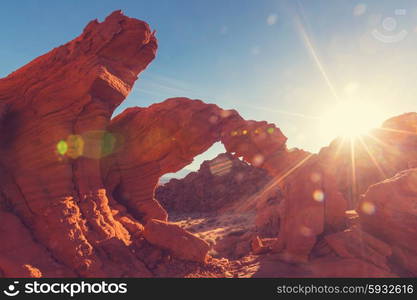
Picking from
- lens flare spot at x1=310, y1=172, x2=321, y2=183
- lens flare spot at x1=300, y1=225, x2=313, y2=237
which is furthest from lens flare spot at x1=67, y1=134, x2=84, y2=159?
lens flare spot at x1=310, y1=172, x2=321, y2=183

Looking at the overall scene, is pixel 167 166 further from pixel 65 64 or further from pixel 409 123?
pixel 409 123

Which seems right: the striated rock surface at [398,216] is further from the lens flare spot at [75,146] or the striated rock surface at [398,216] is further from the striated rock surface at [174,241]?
the lens flare spot at [75,146]

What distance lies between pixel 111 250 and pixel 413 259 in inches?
377

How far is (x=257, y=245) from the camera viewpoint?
12.4 m

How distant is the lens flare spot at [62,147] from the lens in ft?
29.7

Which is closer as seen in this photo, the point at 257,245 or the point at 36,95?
the point at 36,95

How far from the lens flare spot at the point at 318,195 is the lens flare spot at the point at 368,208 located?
4.83 ft

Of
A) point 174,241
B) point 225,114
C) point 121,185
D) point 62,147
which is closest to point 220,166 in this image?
point 225,114

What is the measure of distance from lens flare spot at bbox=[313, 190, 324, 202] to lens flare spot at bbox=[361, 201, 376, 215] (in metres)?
1.47

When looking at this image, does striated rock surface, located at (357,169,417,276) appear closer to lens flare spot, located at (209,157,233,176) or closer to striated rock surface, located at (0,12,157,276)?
striated rock surface, located at (0,12,157,276)

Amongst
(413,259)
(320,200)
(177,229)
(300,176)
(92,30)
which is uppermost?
(92,30)

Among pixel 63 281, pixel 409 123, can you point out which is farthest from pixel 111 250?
pixel 409 123

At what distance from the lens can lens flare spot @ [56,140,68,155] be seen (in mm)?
9055

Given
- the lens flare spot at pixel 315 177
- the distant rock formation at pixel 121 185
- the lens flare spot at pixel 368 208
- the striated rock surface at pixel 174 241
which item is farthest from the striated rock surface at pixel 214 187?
the striated rock surface at pixel 174 241
